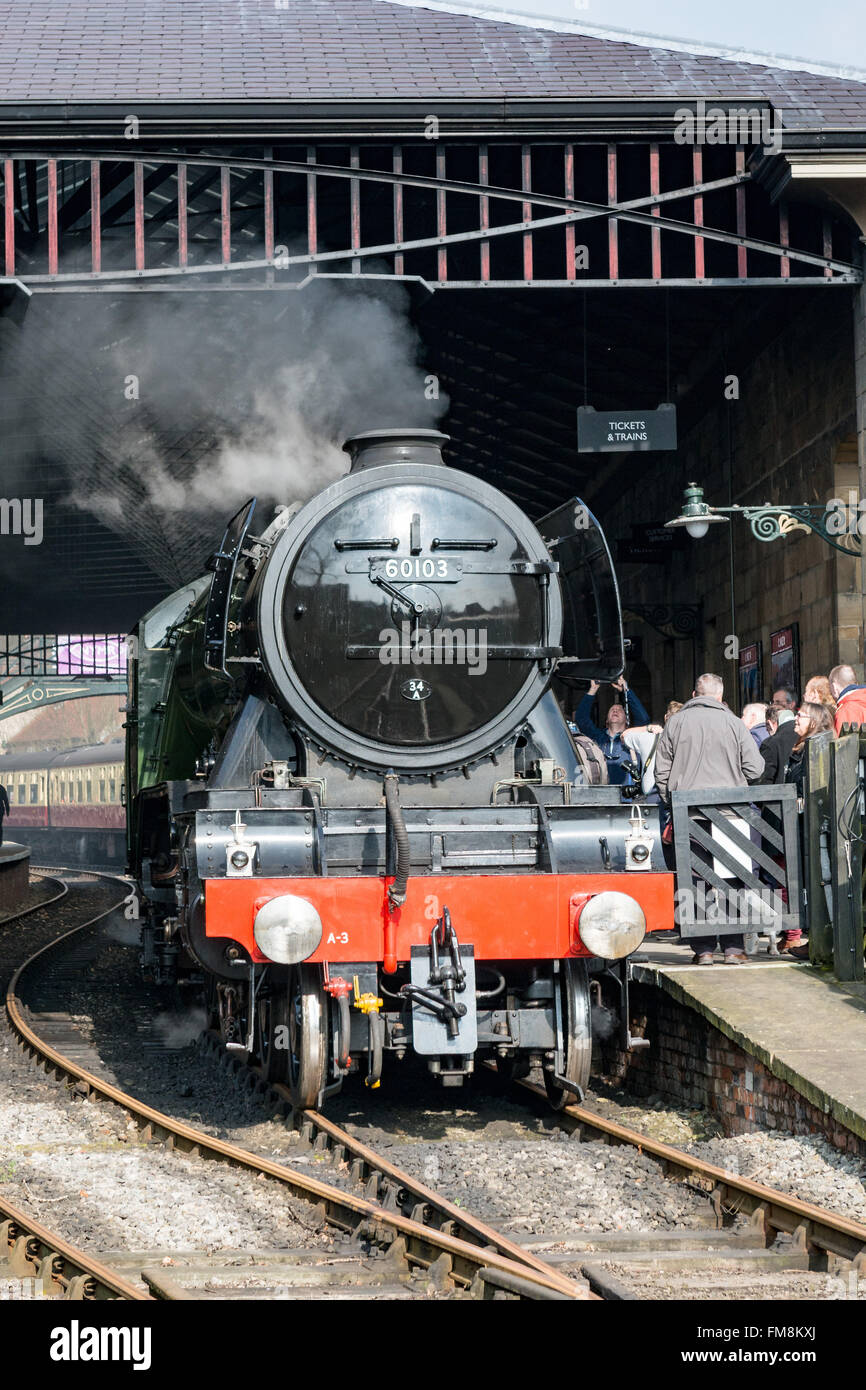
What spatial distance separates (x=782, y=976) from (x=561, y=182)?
7.48 m

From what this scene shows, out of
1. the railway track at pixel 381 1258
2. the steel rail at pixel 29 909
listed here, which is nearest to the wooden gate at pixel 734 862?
the railway track at pixel 381 1258

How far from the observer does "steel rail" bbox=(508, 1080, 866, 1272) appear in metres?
4.34

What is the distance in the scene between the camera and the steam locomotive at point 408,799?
5.80 metres

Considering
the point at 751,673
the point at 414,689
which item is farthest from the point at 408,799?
the point at 751,673

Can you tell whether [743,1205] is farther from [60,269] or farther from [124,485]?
[124,485]

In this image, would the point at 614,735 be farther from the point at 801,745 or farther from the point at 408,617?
the point at 408,617

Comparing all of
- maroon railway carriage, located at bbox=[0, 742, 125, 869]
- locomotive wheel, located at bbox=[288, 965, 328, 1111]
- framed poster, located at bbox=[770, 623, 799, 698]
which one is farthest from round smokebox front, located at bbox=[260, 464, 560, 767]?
maroon railway carriage, located at bbox=[0, 742, 125, 869]

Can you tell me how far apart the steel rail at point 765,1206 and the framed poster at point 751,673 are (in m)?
8.61

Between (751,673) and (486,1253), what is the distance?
1058cm

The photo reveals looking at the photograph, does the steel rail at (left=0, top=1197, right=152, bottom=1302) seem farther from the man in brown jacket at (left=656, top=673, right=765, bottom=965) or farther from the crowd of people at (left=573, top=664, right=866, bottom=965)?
the man in brown jacket at (left=656, top=673, right=765, bottom=965)

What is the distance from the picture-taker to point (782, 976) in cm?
704

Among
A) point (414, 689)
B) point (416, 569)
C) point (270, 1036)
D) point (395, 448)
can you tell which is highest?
point (395, 448)

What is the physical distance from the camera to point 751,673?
14219 millimetres

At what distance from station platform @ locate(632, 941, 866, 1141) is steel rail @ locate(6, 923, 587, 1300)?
146cm
